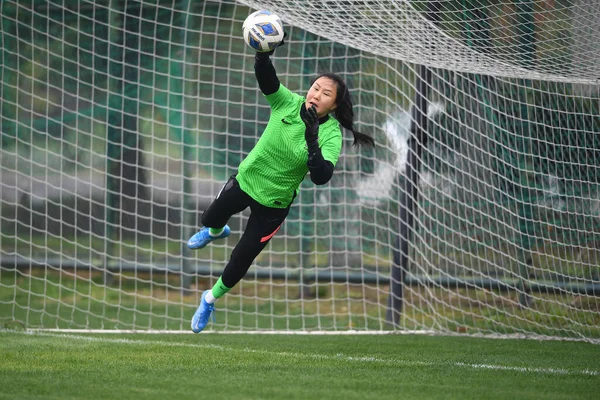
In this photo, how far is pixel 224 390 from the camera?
495 centimetres

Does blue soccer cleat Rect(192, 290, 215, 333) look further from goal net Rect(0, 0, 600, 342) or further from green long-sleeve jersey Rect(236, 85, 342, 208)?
goal net Rect(0, 0, 600, 342)

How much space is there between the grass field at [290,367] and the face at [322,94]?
171 centimetres

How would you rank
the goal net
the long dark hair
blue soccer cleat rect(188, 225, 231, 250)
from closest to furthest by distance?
the long dark hair → blue soccer cleat rect(188, 225, 231, 250) → the goal net

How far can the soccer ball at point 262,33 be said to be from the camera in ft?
18.9

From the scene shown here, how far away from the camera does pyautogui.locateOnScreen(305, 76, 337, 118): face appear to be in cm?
620

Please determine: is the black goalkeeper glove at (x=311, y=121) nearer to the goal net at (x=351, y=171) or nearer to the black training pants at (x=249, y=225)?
the black training pants at (x=249, y=225)

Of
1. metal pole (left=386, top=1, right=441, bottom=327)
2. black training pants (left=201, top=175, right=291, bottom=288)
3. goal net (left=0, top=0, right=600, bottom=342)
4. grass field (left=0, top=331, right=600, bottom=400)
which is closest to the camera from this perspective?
grass field (left=0, top=331, right=600, bottom=400)

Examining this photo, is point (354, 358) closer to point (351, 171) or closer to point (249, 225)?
point (249, 225)

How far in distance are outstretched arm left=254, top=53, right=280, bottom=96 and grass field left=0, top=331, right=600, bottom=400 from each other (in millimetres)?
→ 1807

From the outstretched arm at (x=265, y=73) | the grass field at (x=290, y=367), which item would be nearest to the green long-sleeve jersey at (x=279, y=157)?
the outstretched arm at (x=265, y=73)

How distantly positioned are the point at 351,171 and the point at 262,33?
4.79 m

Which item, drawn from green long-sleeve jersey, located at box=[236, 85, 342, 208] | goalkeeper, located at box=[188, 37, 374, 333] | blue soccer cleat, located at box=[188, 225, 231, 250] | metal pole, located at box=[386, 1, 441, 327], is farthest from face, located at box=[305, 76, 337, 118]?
metal pole, located at box=[386, 1, 441, 327]

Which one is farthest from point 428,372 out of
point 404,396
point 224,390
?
point 224,390

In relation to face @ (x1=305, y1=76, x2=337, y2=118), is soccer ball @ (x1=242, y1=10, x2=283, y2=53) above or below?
above
